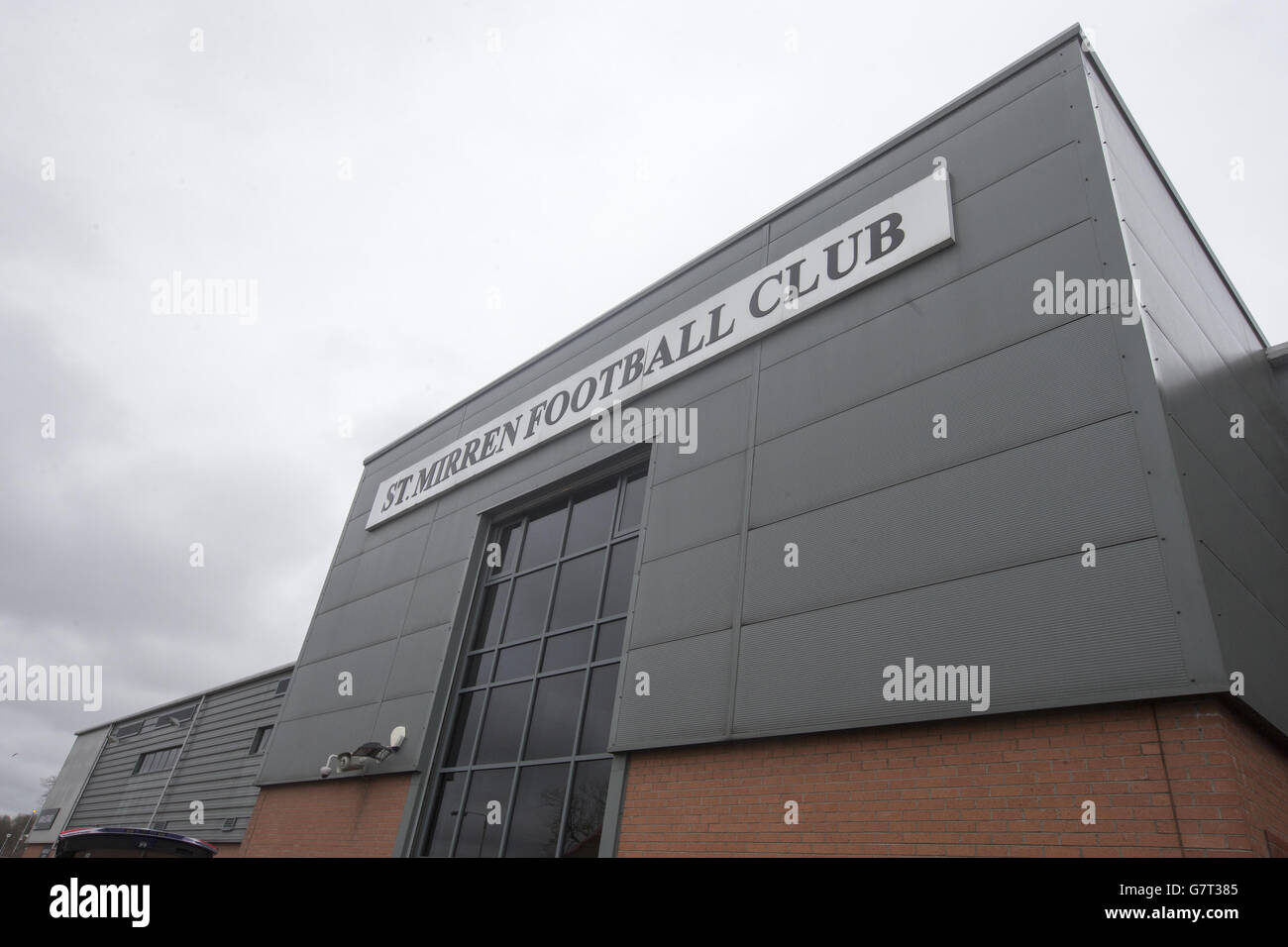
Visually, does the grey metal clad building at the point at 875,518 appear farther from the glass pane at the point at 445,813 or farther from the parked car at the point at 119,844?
the parked car at the point at 119,844

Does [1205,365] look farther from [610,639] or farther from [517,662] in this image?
[517,662]

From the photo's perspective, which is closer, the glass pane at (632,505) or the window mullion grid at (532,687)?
the window mullion grid at (532,687)

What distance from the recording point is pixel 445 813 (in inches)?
343

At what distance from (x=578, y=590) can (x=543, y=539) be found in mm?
1220

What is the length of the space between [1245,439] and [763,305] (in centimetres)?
443

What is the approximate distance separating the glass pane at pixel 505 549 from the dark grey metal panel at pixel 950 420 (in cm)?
424

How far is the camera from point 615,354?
32.3 ft

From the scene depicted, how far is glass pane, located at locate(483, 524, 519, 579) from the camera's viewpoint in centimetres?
1025

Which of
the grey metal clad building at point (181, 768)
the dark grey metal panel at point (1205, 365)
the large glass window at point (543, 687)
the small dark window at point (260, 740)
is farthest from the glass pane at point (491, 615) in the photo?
the small dark window at point (260, 740)

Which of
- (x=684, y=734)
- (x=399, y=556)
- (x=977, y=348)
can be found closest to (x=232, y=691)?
(x=399, y=556)

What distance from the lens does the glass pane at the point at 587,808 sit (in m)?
7.04

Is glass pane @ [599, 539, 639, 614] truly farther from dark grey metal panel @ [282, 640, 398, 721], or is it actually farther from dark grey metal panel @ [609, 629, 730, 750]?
dark grey metal panel @ [282, 640, 398, 721]

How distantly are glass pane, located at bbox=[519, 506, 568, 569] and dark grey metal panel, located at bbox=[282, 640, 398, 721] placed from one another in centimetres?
232
